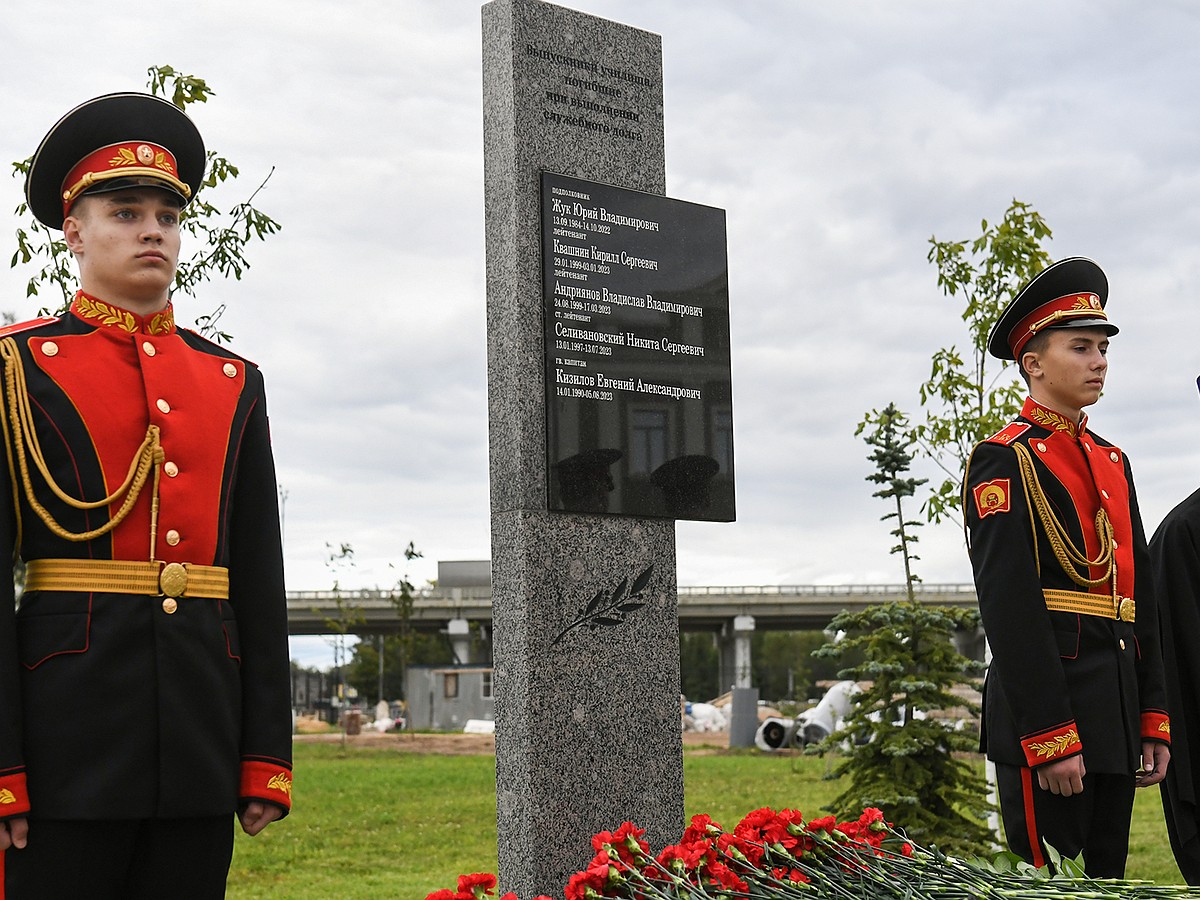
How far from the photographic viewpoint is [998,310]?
8.84 metres

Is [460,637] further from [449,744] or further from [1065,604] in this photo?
[1065,604]

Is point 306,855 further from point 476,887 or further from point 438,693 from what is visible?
point 438,693

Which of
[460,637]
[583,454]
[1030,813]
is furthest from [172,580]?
[460,637]

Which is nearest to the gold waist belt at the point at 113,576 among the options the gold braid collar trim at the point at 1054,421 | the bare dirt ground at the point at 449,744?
the gold braid collar trim at the point at 1054,421

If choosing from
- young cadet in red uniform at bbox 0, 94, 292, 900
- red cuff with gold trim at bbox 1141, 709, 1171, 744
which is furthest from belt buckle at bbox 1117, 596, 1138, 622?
young cadet in red uniform at bbox 0, 94, 292, 900

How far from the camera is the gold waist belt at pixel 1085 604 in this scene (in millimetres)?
4270

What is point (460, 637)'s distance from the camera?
55.3 meters

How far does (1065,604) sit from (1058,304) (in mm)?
967

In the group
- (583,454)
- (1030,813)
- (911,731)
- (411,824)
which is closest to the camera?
(1030,813)

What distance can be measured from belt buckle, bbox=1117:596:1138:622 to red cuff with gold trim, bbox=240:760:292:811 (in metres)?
2.57

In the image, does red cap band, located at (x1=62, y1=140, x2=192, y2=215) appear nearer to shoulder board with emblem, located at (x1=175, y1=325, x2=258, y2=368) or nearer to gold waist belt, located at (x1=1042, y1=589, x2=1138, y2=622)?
shoulder board with emblem, located at (x1=175, y1=325, x2=258, y2=368)

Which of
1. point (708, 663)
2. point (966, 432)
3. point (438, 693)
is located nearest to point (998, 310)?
point (966, 432)

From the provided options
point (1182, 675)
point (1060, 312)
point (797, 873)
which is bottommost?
point (797, 873)

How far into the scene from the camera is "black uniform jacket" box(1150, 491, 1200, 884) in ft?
16.2
